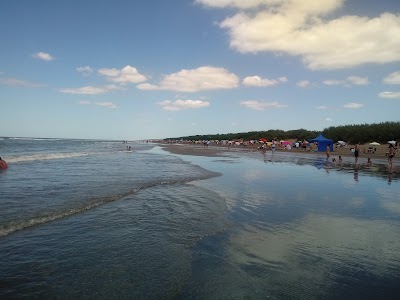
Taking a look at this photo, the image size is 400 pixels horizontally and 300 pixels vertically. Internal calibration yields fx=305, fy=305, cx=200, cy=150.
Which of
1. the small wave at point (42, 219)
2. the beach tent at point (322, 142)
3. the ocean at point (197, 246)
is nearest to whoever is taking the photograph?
the ocean at point (197, 246)

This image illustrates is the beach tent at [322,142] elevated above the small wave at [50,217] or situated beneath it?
elevated above

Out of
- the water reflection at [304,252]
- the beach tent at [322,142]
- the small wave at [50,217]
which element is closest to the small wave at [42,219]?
the small wave at [50,217]

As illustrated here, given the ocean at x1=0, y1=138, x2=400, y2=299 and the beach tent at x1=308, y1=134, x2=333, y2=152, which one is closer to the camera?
the ocean at x1=0, y1=138, x2=400, y2=299

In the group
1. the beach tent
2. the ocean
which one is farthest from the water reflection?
the beach tent

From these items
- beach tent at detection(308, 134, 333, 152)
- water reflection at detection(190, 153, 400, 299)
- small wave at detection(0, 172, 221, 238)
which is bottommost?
water reflection at detection(190, 153, 400, 299)

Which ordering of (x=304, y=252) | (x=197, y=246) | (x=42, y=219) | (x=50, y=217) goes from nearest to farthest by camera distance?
(x=304, y=252) < (x=197, y=246) < (x=42, y=219) < (x=50, y=217)


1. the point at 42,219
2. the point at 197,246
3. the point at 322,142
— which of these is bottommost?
the point at 197,246

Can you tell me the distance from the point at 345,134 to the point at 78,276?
245 feet

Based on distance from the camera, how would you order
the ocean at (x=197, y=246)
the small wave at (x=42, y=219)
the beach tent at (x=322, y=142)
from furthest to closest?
1. the beach tent at (x=322, y=142)
2. the small wave at (x=42, y=219)
3. the ocean at (x=197, y=246)

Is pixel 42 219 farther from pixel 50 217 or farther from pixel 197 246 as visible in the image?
pixel 197 246

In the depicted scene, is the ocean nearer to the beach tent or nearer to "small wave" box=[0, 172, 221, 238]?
"small wave" box=[0, 172, 221, 238]

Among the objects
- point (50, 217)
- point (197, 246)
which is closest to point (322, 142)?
point (197, 246)

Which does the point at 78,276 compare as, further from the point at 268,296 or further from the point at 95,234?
the point at 268,296

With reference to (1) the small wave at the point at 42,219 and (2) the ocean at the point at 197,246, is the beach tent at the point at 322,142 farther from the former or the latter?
(1) the small wave at the point at 42,219
